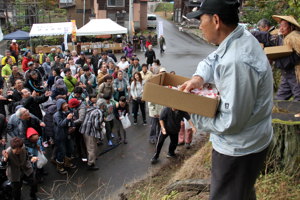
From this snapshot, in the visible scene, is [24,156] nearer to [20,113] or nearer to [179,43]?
[20,113]

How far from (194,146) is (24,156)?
4.67m

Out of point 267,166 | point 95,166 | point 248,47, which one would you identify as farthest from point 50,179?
point 248,47

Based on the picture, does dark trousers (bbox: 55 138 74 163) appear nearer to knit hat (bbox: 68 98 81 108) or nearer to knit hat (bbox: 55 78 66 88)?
knit hat (bbox: 68 98 81 108)

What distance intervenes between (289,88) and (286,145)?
1260 millimetres

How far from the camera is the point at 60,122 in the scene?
21.5ft

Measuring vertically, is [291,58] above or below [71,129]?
above

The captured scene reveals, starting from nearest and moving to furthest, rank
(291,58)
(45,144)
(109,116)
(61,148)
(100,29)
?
1. (291,58)
2. (61,148)
3. (45,144)
4. (109,116)
5. (100,29)

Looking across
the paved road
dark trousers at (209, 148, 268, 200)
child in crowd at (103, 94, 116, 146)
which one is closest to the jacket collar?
dark trousers at (209, 148, 268, 200)

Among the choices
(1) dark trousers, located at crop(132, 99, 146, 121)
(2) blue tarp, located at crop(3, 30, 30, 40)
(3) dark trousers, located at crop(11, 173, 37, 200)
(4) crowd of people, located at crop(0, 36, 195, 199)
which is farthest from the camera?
(2) blue tarp, located at crop(3, 30, 30, 40)

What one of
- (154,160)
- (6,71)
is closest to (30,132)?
(154,160)

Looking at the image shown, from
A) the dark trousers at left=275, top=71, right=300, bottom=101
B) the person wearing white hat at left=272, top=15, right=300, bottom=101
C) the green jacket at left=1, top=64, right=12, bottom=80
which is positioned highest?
→ the person wearing white hat at left=272, top=15, right=300, bottom=101

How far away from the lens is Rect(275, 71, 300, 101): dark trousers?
4574mm

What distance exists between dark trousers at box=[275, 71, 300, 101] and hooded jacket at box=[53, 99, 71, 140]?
4595 millimetres

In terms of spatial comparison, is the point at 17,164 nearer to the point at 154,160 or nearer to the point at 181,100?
the point at 154,160
